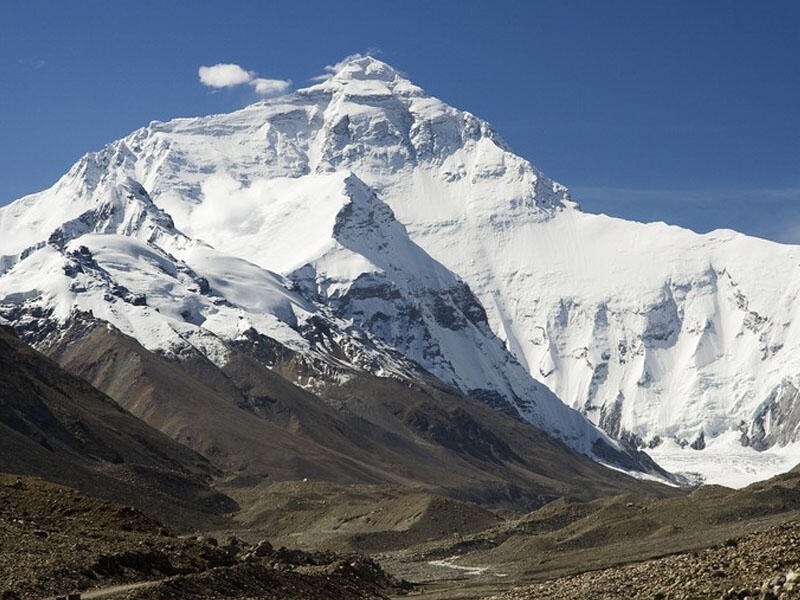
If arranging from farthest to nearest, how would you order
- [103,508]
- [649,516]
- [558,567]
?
[649,516], [558,567], [103,508]

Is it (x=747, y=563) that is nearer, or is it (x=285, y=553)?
(x=747, y=563)

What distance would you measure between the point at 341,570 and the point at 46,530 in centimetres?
2381

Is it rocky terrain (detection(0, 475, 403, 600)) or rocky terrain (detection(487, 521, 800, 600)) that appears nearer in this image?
rocky terrain (detection(487, 521, 800, 600))

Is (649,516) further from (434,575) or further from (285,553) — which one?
(285,553)

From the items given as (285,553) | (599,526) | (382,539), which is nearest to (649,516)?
(599,526)

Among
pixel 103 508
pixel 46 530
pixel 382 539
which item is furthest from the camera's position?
pixel 382 539

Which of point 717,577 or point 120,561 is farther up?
point 717,577

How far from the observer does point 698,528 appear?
16975 centimetres

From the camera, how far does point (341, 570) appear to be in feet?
344

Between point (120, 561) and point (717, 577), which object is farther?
point (120, 561)

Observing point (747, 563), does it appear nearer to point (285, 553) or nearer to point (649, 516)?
point (285, 553)

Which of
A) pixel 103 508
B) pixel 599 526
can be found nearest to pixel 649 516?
pixel 599 526

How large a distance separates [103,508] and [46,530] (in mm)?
11422

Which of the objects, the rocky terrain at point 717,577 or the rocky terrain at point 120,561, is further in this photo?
the rocky terrain at point 120,561
